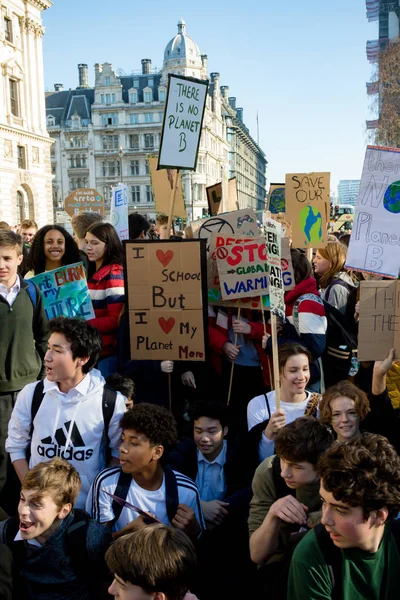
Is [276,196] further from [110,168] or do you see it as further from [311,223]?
[110,168]

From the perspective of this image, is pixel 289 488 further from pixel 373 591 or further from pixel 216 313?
pixel 216 313

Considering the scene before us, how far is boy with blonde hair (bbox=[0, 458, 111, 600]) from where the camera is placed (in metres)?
2.47

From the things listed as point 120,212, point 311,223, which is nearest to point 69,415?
point 120,212

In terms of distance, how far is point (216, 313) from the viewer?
462 centimetres

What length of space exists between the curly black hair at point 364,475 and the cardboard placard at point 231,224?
2978 mm

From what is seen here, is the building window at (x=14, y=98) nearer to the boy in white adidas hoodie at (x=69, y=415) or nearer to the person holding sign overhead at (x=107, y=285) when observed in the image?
the person holding sign overhead at (x=107, y=285)

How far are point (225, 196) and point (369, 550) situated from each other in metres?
6.05

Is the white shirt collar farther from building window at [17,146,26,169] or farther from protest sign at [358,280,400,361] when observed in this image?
building window at [17,146,26,169]

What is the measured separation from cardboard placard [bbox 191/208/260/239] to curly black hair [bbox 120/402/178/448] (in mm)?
2257

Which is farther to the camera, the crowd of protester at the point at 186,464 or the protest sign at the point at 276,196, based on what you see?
the protest sign at the point at 276,196

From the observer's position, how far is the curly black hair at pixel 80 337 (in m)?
3.00

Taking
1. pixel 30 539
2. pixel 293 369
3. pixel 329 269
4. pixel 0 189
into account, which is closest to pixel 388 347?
pixel 293 369

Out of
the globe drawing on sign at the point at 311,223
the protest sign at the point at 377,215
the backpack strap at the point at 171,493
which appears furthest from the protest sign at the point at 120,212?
the backpack strap at the point at 171,493

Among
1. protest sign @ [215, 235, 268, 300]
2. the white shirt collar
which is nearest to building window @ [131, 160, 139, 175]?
protest sign @ [215, 235, 268, 300]
